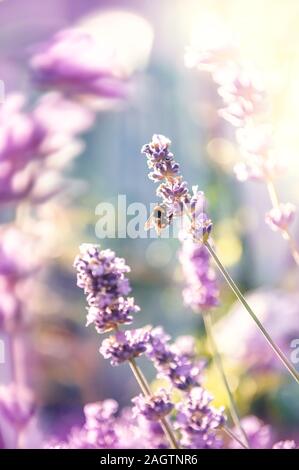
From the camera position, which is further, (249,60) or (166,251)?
(166,251)

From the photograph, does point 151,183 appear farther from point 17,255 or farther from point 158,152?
point 158,152

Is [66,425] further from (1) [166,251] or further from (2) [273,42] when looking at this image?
(2) [273,42]

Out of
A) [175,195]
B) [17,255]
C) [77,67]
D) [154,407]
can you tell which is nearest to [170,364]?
[154,407]

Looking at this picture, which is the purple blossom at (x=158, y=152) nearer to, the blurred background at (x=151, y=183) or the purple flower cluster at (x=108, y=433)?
the purple flower cluster at (x=108, y=433)

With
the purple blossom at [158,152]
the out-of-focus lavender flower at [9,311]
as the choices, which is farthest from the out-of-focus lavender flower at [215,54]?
the out-of-focus lavender flower at [9,311]
